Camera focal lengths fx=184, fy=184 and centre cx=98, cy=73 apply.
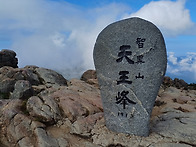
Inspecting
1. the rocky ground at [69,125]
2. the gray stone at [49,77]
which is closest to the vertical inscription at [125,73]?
the rocky ground at [69,125]

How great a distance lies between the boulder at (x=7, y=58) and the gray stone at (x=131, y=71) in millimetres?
18075

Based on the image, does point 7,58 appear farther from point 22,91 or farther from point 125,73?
point 125,73

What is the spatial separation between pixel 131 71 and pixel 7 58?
19.6m

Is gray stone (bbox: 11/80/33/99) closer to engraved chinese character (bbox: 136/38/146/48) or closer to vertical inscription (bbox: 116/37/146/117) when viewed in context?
vertical inscription (bbox: 116/37/146/117)

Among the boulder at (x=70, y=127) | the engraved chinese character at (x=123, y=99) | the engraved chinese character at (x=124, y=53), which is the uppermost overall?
the engraved chinese character at (x=124, y=53)

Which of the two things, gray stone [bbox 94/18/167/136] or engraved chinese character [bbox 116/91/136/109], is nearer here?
gray stone [bbox 94/18/167/136]

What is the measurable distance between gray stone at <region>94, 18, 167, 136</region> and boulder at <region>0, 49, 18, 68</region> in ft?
59.3

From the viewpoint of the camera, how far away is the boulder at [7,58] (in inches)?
891

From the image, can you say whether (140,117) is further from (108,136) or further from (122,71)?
(122,71)

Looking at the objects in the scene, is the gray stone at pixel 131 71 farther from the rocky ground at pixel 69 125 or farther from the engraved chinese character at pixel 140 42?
the rocky ground at pixel 69 125

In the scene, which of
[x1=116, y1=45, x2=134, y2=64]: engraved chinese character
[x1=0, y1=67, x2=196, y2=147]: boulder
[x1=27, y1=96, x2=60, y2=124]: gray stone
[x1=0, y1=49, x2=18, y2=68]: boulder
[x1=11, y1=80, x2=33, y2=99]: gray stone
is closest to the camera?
[x1=0, y1=67, x2=196, y2=147]: boulder

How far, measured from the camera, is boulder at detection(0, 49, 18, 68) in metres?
22.6

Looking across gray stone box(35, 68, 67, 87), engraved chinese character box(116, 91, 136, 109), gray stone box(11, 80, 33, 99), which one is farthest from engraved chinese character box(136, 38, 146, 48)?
gray stone box(35, 68, 67, 87)

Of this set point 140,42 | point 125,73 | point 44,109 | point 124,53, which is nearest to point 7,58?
point 44,109
